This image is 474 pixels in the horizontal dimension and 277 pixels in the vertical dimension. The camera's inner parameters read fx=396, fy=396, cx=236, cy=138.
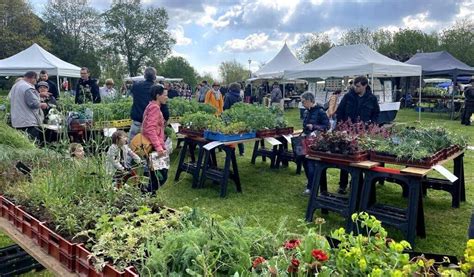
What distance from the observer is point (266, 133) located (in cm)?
592

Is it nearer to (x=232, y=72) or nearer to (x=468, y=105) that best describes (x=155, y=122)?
(x=468, y=105)

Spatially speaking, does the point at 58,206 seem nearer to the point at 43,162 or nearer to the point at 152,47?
the point at 43,162

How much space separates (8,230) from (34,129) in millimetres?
3878

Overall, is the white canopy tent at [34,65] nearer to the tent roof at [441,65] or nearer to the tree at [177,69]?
the tent roof at [441,65]

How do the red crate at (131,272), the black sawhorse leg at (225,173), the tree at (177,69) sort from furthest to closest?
1. the tree at (177,69)
2. the black sawhorse leg at (225,173)
3. the red crate at (131,272)

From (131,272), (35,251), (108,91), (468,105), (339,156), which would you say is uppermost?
(108,91)

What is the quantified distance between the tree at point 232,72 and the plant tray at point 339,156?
41.3 meters

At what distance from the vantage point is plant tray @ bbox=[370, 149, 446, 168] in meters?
3.71

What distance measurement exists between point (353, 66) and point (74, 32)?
3681 cm

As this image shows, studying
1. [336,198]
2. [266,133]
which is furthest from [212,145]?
[336,198]

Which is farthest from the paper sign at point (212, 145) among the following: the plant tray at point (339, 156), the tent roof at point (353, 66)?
the tent roof at point (353, 66)

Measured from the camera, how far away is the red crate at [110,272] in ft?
5.46

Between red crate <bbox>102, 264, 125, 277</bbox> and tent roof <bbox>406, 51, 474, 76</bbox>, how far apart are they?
694 inches

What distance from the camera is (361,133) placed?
173 inches
